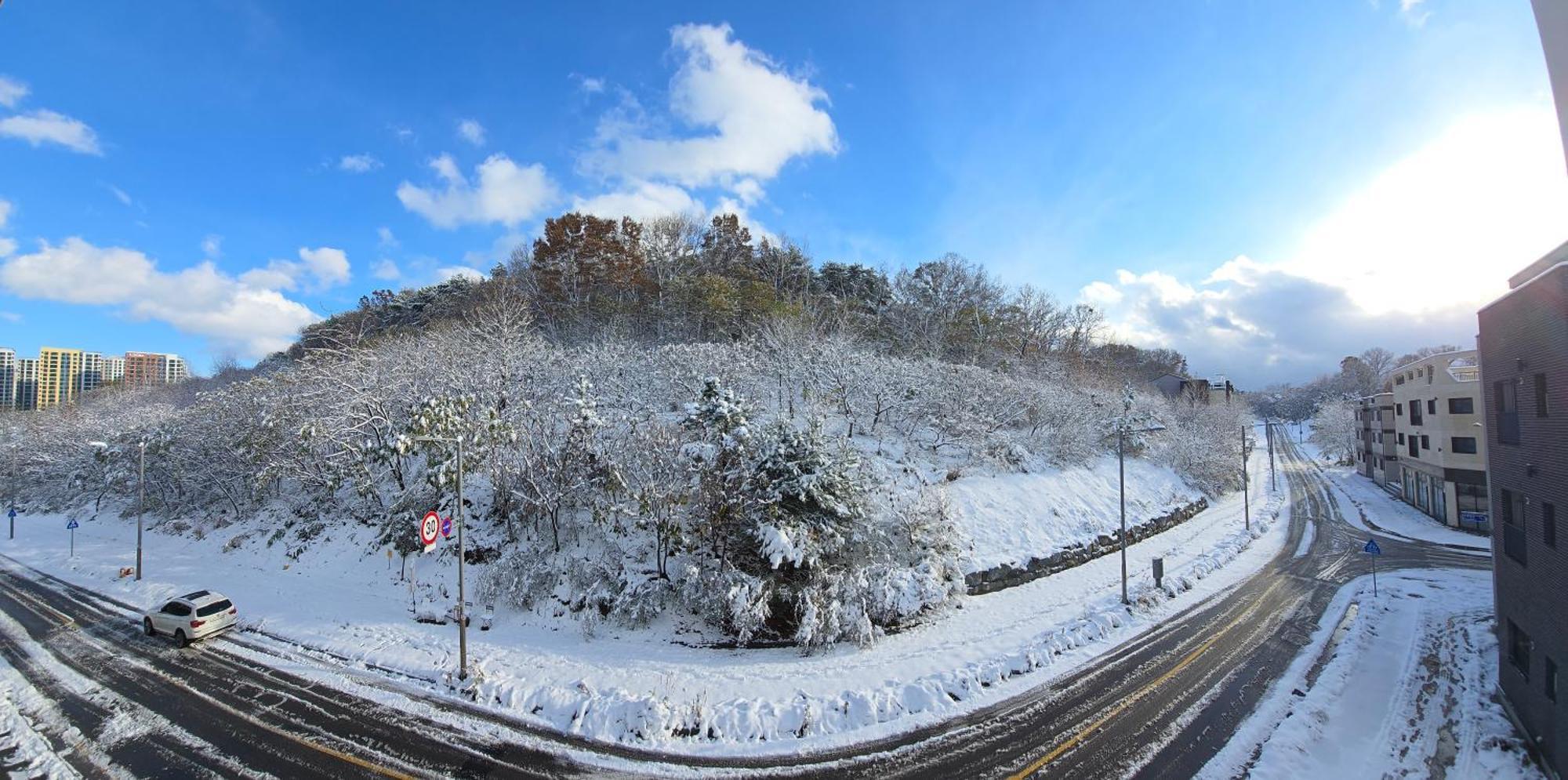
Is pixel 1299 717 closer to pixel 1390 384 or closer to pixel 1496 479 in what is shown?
pixel 1496 479

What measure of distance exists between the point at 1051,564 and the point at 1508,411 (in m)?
12.2

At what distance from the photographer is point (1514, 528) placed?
13.9m

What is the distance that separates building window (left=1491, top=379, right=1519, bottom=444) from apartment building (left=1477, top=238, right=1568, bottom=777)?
1.0 inches

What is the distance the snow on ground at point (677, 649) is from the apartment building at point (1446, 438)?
21.9 metres

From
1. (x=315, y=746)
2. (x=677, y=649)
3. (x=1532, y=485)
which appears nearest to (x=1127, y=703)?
(x=677, y=649)

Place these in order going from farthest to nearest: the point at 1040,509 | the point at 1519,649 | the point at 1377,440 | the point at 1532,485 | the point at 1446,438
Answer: the point at 1377,440
the point at 1446,438
the point at 1040,509
the point at 1519,649
the point at 1532,485

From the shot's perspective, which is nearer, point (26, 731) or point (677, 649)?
point (26, 731)

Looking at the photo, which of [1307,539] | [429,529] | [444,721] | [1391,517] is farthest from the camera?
[1391,517]

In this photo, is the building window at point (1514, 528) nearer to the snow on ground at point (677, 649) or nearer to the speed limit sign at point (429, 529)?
the snow on ground at point (677, 649)

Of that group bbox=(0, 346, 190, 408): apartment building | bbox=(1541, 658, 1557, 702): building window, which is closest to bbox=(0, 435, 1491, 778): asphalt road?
bbox=(1541, 658, 1557, 702): building window

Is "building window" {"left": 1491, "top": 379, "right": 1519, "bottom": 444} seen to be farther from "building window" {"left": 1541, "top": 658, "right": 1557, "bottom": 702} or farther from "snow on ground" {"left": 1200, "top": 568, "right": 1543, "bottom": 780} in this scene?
"snow on ground" {"left": 1200, "top": 568, "right": 1543, "bottom": 780}

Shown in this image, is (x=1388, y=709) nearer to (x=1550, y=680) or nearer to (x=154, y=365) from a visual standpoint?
(x=1550, y=680)

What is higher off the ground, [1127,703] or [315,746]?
[315,746]

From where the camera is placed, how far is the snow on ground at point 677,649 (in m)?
10.7
